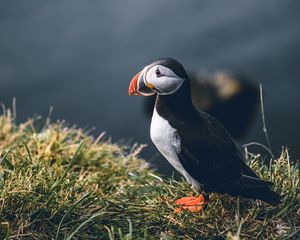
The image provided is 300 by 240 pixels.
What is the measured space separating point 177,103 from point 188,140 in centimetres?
25

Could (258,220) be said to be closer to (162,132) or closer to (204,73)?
(162,132)

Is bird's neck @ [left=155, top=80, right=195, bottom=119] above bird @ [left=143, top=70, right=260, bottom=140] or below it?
above

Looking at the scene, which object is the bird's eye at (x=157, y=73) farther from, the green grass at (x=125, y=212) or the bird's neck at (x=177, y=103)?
the green grass at (x=125, y=212)

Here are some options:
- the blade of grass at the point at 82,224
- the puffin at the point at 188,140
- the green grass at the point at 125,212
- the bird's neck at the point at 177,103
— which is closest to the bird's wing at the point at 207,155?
the puffin at the point at 188,140

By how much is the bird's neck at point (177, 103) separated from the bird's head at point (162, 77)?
36 mm

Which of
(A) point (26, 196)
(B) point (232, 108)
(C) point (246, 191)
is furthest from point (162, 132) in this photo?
(B) point (232, 108)

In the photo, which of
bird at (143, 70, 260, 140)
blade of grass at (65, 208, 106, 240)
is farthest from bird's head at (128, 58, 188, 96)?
bird at (143, 70, 260, 140)

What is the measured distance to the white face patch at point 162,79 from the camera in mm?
4348

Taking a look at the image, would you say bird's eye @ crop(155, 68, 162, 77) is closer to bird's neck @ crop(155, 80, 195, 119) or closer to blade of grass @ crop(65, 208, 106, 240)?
bird's neck @ crop(155, 80, 195, 119)

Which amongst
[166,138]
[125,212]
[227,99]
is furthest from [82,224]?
[227,99]

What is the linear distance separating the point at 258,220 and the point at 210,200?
38 centimetres

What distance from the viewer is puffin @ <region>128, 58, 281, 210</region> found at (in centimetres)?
440

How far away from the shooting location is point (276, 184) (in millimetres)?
4973

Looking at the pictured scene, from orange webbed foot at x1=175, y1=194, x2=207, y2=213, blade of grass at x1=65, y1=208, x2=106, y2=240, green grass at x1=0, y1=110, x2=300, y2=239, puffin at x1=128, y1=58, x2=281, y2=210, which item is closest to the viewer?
blade of grass at x1=65, y1=208, x2=106, y2=240
